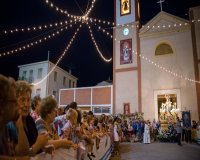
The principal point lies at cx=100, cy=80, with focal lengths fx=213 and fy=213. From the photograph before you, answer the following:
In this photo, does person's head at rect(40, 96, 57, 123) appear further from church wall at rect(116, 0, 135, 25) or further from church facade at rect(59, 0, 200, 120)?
church wall at rect(116, 0, 135, 25)

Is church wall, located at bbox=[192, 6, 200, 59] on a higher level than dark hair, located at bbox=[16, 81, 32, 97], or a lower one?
higher

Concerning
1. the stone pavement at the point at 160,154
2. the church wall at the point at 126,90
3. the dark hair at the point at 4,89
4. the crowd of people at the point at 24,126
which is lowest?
the stone pavement at the point at 160,154

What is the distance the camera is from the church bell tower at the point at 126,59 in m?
19.6

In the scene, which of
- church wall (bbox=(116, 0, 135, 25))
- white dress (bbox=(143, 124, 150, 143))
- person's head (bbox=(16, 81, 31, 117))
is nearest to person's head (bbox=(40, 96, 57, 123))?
person's head (bbox=(16, 81, 31, 117))

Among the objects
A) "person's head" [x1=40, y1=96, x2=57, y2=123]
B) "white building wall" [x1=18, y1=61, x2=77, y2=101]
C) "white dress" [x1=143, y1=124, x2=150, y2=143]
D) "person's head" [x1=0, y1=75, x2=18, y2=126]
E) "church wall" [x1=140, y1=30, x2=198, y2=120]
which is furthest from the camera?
"white building wall" [x1=18, y1=61, x2=77, y2=101]

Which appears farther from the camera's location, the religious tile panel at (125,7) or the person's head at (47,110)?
the religious tile panel at (125,7)

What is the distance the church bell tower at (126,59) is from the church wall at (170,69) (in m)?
0.70

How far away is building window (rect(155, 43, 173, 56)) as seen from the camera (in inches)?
769

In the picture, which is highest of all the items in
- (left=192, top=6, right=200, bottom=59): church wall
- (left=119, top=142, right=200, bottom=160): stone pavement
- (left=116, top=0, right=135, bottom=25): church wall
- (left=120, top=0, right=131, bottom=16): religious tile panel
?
(left=120, top=0, right=131, bottom=16): religious tile panel

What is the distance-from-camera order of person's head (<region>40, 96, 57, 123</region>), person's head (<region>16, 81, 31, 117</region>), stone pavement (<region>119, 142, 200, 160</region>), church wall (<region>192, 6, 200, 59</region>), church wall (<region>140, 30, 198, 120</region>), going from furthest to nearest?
church wall (<region>192, 6, 200, 59</region>), church wall (<region>140, 30, 198, 120</region>), stone pavement (<region>119, 142, 200, 160</region>), person's head (<region>40, 96, 57, 123</region>), person's head (<region>16, 81, 31, 117</region>)

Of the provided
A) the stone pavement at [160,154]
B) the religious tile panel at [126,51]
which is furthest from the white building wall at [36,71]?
the stone pavement at [160,154]

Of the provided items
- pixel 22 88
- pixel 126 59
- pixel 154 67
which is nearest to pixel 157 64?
pixel 154 67

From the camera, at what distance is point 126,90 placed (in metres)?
20.0

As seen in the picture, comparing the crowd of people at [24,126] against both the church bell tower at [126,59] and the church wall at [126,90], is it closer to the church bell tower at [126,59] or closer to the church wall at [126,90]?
the church wall at [126,90]
